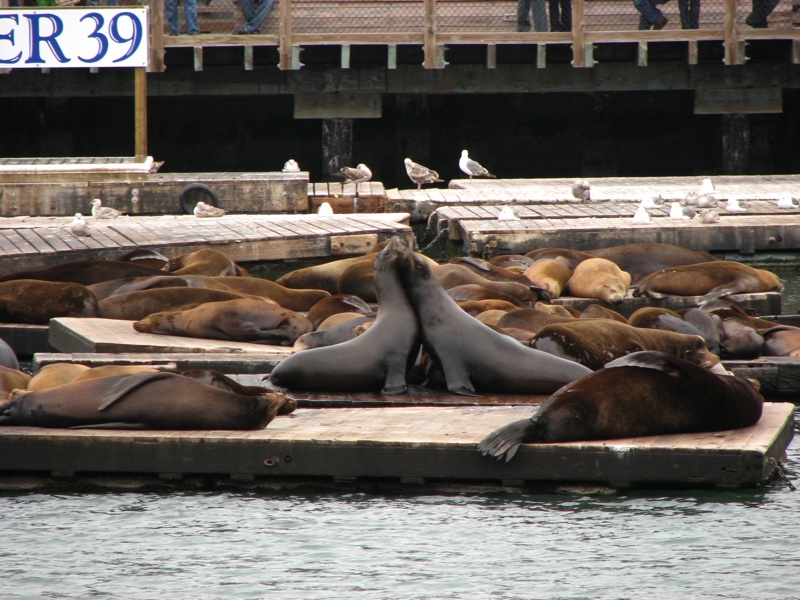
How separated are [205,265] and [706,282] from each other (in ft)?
12.1

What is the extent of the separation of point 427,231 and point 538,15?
504 cm

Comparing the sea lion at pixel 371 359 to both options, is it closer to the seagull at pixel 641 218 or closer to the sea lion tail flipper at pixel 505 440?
the sea lion tail flipper at pixel 505 440

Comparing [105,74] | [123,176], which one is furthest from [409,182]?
[123,176]

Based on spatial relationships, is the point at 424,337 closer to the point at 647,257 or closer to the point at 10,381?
the point at 10,381

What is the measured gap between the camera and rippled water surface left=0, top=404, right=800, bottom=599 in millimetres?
4594

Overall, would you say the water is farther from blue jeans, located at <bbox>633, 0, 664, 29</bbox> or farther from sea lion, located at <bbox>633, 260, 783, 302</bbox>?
blue jeans, located at <bbox>633, 0, 664, 29</bbox>

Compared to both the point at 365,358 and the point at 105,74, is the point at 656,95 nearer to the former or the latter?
the point at 105,74

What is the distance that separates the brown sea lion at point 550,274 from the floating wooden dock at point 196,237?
7.74 feet

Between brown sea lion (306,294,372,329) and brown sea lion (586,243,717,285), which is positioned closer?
brown sea lion (306,294,372,329)

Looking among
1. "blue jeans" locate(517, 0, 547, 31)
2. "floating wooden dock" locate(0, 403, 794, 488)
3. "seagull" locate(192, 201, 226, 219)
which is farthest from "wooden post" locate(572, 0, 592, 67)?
"floating wooden dock" locate(0, 403, 794, 488)

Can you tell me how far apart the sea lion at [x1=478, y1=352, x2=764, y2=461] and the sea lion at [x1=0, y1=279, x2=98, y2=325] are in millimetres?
4004

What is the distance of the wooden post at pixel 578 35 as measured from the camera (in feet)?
58.3

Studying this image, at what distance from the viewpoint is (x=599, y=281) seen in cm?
965

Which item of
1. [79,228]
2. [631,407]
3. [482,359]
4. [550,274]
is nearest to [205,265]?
[79,228]
